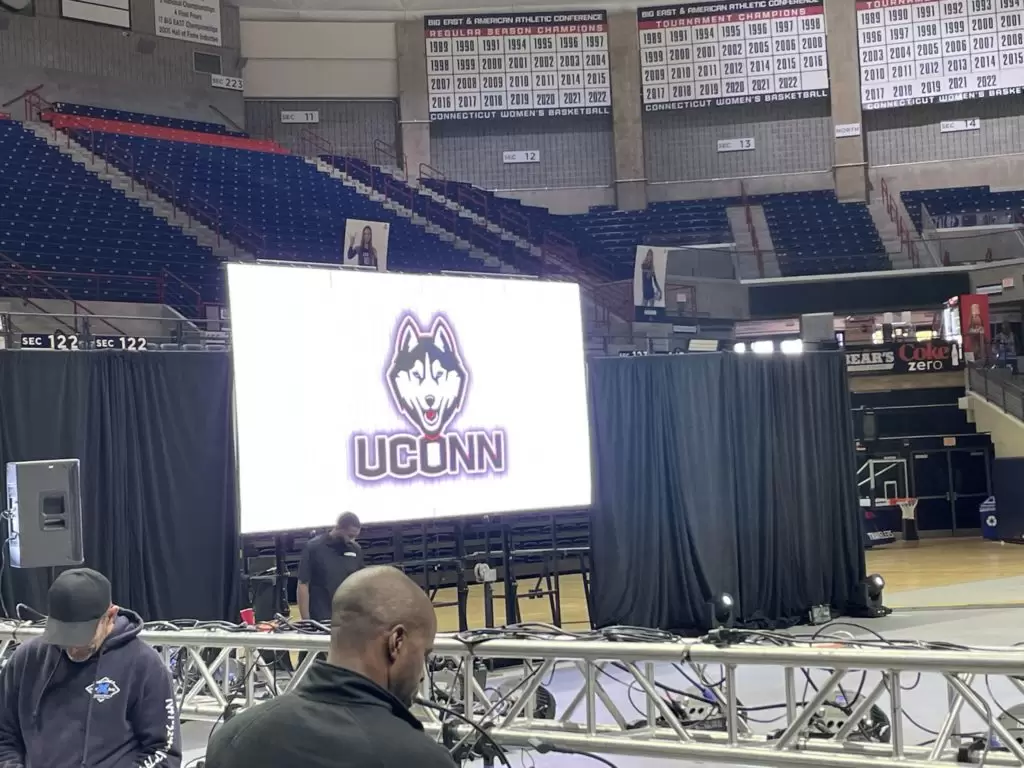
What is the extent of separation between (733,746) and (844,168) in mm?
22621

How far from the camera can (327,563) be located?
8.03 m

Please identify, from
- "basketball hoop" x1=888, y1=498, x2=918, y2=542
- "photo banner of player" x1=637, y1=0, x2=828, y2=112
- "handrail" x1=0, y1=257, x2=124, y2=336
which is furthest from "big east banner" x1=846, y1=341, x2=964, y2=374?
"handrail" x1=0, y1=257, x2=124, y2=336

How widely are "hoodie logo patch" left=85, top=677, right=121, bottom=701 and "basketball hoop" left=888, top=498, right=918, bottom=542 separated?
17703mm

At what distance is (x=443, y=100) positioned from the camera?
85.0 ft

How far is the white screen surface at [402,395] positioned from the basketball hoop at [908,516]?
1143 cm

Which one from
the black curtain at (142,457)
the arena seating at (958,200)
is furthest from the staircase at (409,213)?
the black curtain at (142,457)

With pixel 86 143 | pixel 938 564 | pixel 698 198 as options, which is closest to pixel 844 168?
pixel 698 198

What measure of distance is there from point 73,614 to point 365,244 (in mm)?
15185

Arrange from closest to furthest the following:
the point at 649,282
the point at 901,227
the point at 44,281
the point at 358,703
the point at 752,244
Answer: the point at 358,703 → the point at 44,281 → the point at 649,282 → the point at 752,244 → the point at 901,227

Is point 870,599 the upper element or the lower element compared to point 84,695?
lower

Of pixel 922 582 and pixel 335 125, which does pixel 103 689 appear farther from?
pixel 335 125

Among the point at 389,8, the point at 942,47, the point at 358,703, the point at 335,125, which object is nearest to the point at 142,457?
the point at 358,703

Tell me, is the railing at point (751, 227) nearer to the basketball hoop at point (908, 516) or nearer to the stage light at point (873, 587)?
the basketball hoop at point (908, 516)

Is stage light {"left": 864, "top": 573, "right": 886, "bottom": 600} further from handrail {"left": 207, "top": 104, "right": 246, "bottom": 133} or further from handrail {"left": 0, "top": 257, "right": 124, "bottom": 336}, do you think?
handrail {"left": 207, "top": 104, "right": 246, "bottom": 133}
